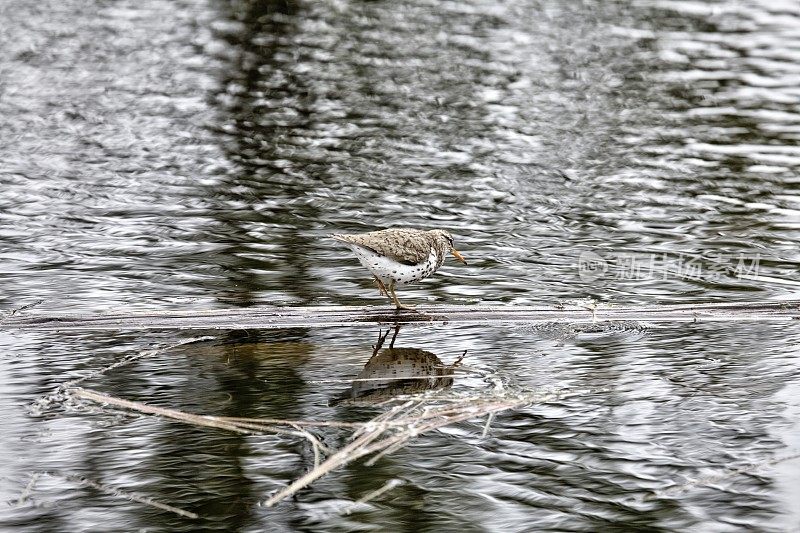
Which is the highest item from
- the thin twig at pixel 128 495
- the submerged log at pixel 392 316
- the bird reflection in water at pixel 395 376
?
the submerged log at pixel 392 316

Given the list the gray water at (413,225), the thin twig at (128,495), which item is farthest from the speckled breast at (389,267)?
the thin twig at (128,495)

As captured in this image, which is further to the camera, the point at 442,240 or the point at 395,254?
the point at 442,240

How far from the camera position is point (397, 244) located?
360 inches

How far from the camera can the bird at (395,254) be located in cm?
909

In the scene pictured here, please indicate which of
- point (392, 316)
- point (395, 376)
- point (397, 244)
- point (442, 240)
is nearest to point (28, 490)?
point (395, 376)

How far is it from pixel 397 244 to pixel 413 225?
2756 mm

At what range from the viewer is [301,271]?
10625mm

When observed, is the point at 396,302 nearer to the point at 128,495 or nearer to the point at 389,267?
the point at 389,267

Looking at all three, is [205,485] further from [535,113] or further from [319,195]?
[535,113]

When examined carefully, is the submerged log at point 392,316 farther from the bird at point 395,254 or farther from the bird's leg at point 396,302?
the bird at point 395,254

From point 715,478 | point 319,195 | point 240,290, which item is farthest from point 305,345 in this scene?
point 319,195

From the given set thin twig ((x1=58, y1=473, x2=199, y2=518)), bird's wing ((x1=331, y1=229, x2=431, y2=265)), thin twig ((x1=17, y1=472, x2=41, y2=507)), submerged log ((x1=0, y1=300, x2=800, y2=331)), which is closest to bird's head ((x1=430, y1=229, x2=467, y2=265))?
bird's wing ((x1=331, y1=229, x2=431, y2=265))

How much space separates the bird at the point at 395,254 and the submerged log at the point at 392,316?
262 millimetres

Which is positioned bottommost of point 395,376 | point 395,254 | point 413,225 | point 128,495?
point 128,495
